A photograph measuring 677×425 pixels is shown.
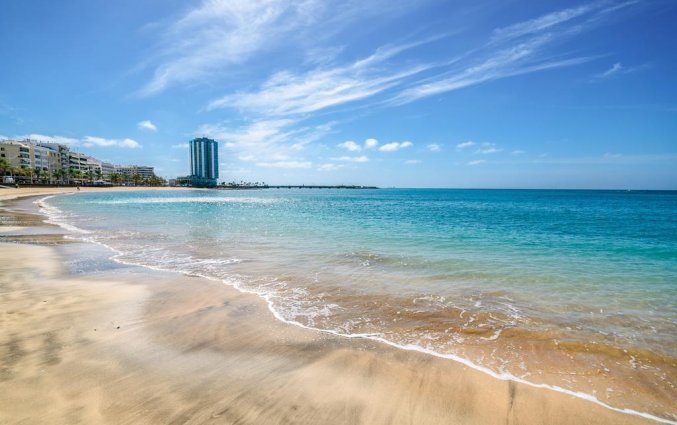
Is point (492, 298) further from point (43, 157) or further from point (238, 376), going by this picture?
point (43, 157)

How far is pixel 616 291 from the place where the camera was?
9234mm

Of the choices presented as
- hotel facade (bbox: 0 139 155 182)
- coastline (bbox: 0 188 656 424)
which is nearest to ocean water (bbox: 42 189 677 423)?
coastline (bbox: 0 188 656 424)

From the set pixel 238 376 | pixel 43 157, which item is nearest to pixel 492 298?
pixel 238 376

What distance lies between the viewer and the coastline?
12.4 ft

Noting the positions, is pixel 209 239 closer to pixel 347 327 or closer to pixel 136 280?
pixel 136 280

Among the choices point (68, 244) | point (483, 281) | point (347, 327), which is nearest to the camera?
point (347, 327)

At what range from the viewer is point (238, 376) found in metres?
4.50

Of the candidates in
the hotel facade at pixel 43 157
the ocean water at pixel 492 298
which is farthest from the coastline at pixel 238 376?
the hotel facade at pixel 43 157

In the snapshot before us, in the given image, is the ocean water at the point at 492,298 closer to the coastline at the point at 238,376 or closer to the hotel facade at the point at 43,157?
the coastline at the point at 238,376

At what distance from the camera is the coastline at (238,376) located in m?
3.79

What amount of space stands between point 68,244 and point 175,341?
1387 centimetres

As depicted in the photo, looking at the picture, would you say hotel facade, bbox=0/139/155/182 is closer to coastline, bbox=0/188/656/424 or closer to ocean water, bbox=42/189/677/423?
ocean water, bbox=42/189/677/423

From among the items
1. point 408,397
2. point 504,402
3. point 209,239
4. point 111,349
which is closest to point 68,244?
point 209,239

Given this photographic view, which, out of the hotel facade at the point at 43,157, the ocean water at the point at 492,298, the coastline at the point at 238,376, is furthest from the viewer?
the hotel facade at the point at 43,157
